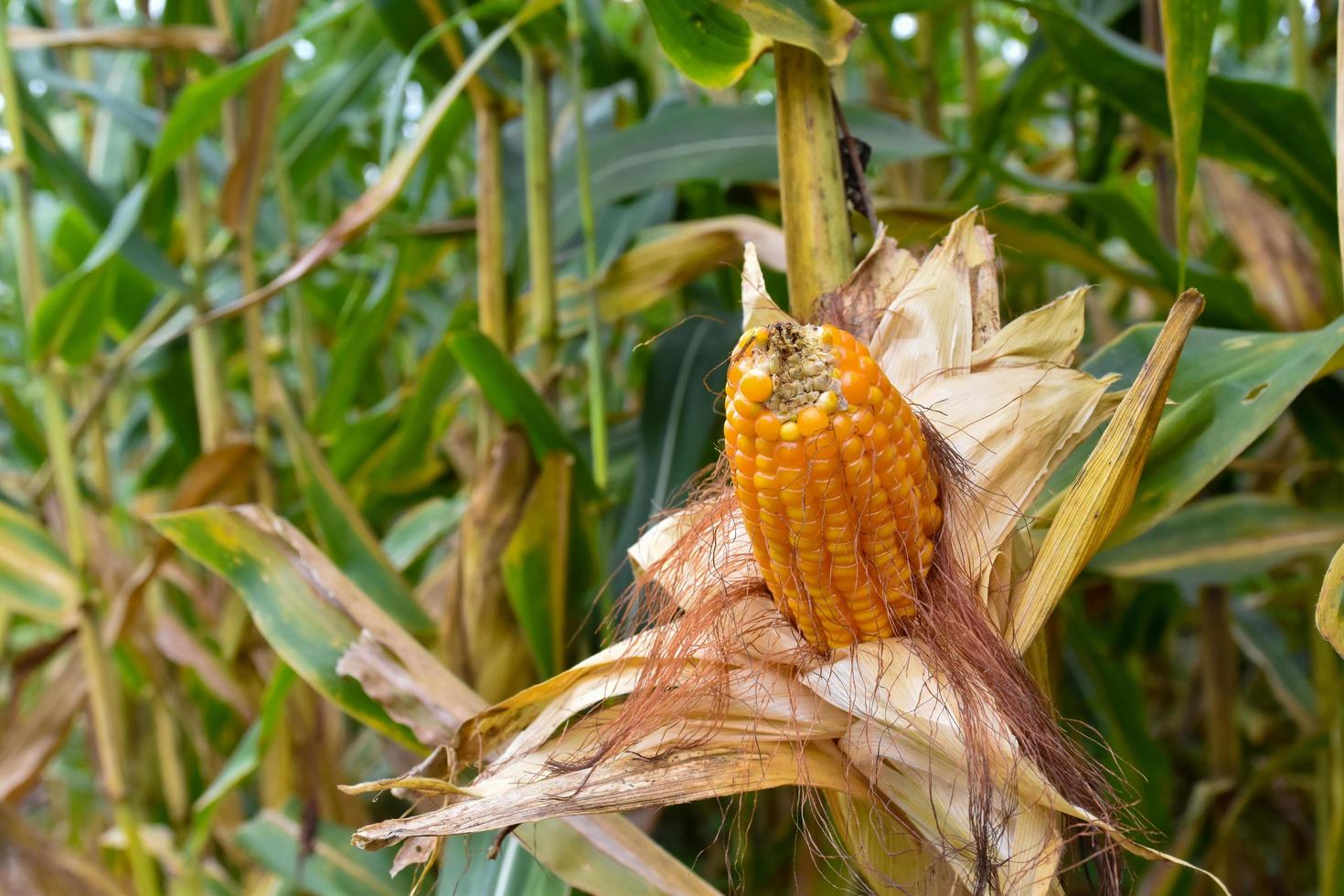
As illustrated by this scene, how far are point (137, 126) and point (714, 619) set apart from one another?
1.16 m

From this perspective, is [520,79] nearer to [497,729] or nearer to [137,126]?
[137,126]

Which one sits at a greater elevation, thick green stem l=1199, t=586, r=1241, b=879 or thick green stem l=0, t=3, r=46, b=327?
thick green stem l=0, t=3, r=46, b=327

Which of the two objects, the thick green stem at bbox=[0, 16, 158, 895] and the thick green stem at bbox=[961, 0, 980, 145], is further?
the thick green stem at bbox=[961, 0, 980, 145]

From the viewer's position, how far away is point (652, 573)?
1.74 feet

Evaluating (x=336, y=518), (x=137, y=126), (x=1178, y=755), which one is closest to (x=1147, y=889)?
(x=1178, y=755)

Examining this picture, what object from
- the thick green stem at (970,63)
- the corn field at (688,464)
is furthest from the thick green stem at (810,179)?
the thick green stem at (970,63)

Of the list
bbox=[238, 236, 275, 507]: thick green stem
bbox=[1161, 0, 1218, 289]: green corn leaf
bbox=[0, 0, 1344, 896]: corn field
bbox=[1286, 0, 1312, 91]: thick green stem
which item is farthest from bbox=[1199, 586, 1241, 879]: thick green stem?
bbox=[238, 236, 275, 507]: thick green stem

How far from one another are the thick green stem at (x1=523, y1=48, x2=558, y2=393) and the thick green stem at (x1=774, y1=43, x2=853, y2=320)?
445 mm

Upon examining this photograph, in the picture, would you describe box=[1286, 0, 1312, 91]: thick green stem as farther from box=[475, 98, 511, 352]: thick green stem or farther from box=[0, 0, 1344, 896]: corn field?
box=[475, 98, 511, 352]: thick green stem

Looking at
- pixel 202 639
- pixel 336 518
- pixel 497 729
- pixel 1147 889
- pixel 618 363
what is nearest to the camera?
pixel 497 729

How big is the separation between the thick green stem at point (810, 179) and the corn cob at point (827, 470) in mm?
136

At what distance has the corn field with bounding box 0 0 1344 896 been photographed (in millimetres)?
434

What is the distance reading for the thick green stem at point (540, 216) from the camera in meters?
0.95

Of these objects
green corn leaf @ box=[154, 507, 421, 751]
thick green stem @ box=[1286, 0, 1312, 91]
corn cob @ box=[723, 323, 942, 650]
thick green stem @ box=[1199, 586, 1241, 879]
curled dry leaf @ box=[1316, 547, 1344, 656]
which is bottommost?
thick green stem @ box=[1199, 586, 1241, 879]
